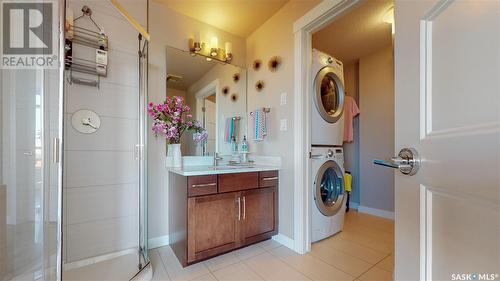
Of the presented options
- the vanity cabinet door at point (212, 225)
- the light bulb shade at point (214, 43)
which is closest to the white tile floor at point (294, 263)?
the vanity cabinet door at point (212, 225)

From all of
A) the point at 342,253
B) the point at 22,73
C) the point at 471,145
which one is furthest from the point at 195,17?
the point at 342,253

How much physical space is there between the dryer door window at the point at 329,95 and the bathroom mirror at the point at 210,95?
907 mm

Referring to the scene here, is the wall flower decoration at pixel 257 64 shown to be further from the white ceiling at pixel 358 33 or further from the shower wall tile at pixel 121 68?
the shower wall tile at pixel 121 68

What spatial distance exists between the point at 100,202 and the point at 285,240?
5.54 feet

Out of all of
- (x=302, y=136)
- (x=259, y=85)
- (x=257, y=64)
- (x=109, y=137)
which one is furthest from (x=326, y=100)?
(x=109, y=137)

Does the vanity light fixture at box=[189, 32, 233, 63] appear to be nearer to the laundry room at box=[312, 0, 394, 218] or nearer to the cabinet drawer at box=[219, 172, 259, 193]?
the laundry room at box=[312, 0, 394, 218]

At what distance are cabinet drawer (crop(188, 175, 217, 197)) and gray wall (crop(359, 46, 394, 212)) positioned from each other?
2.41 meters

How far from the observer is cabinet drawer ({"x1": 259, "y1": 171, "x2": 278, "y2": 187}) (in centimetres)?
200

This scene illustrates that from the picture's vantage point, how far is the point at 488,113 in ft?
1.18

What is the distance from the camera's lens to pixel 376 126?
117 inches

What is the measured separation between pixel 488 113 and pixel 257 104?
2.14 metres

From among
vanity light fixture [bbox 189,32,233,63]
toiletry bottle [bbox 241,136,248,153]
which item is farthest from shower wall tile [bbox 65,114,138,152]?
toiletry bottle [bbox 241,136,248,153]

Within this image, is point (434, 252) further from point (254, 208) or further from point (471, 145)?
point (254, 208)

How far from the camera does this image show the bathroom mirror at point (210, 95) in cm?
218
